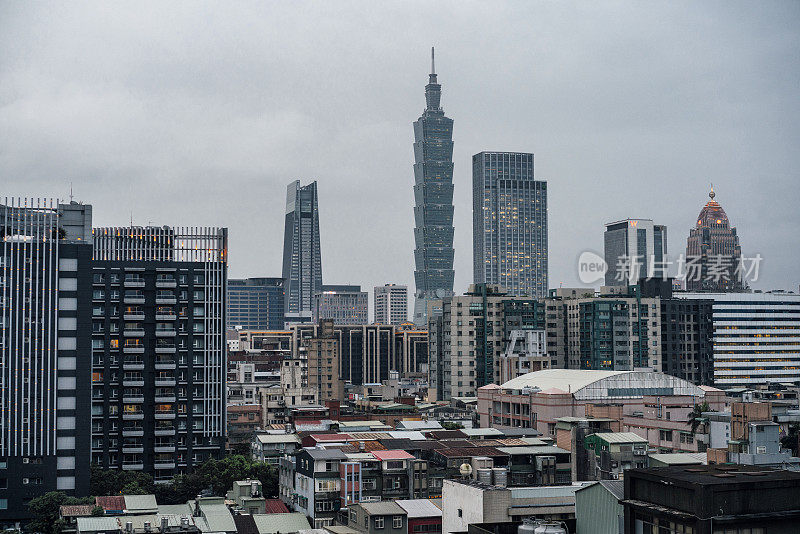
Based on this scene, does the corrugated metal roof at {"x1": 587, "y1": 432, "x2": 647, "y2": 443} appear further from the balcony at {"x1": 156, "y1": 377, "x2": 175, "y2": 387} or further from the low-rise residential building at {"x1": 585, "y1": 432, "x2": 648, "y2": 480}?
the balcony at {"x1": 156, "y1": 377, "x2": 175, "y2": 387}

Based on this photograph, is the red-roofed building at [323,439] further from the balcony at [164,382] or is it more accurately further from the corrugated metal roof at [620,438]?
the corrugated metal roof at [620,438]

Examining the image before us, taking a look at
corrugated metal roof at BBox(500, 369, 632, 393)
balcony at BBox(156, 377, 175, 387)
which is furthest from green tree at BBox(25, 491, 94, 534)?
corrugated metal roof at BBox(500, 369, 632, 393)

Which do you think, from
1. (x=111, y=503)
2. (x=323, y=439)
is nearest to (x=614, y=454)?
(x=323, y=439)

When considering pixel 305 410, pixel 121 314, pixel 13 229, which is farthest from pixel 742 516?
pixel 305 410

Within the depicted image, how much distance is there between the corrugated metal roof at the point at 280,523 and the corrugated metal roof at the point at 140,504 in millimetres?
11673

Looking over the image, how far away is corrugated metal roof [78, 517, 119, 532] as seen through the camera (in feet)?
282

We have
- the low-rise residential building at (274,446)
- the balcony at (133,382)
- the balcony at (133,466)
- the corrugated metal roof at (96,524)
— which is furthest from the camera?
the balcony at (133,382)

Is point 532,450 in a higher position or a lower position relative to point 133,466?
higher

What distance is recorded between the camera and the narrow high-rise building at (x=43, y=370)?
382ft

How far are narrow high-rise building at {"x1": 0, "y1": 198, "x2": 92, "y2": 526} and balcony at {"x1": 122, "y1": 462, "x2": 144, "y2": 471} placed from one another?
20601 millimetres

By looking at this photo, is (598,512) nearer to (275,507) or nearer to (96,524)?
(96,524)

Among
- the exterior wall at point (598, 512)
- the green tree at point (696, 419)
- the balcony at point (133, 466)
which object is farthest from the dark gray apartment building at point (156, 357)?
the exterior wall at point (598, 512)

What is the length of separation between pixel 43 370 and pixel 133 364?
943 inches

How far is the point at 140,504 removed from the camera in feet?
330
